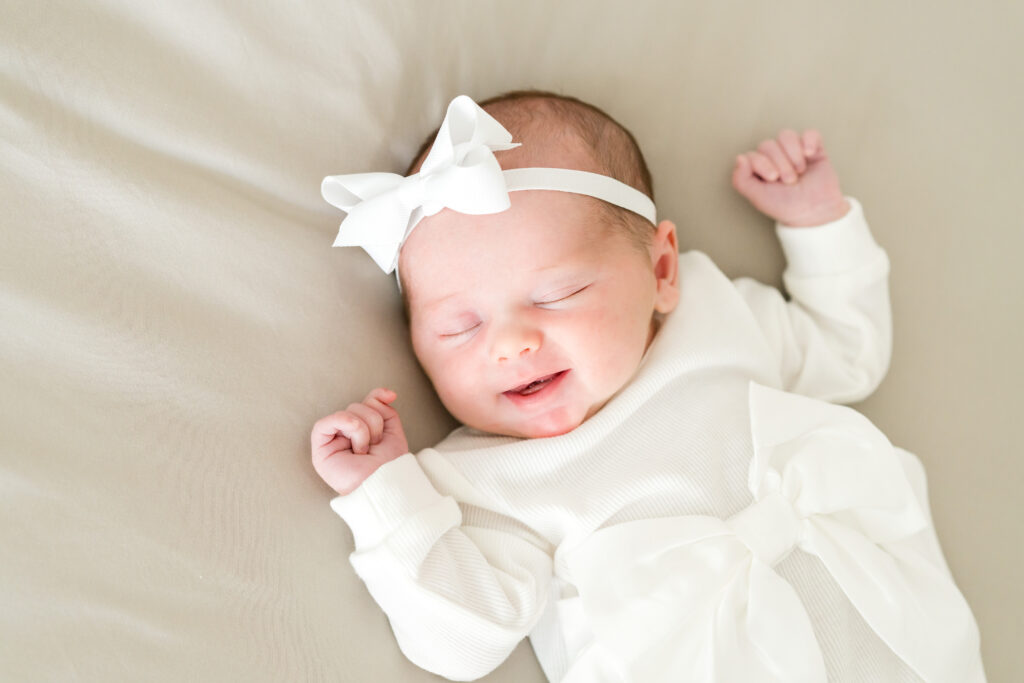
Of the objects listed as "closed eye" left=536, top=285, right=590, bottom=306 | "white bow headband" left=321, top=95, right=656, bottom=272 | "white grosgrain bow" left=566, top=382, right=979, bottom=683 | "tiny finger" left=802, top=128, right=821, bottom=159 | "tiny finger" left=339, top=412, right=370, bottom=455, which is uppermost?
"white bow headband" left=321, top=95, right=656, bottom=272

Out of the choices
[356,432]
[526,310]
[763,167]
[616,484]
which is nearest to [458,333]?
[526,310]

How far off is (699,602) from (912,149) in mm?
1036

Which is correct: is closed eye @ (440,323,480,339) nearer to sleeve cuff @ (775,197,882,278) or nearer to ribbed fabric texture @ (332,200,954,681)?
ribbed fabric texture @ (332,200,954,681)

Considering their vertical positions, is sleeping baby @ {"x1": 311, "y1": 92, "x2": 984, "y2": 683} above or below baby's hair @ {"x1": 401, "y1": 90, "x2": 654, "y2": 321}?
below

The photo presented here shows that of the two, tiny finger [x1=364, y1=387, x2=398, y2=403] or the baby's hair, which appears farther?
the baby's hair

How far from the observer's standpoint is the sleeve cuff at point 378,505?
1.14 m

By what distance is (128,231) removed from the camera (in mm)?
1098

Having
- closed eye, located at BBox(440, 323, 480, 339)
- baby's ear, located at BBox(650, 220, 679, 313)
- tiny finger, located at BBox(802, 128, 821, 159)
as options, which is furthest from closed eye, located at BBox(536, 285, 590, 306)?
tiny finger, located at BBox(802, 128, 821, 159)

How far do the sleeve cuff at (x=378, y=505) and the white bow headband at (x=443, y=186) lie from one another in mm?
352

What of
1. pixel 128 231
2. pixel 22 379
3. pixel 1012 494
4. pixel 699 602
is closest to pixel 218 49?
pixel 128 231

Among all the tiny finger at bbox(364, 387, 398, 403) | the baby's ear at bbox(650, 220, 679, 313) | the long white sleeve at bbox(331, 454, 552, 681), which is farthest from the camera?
the baby's ear at bbox(650, 220, 679, 313)

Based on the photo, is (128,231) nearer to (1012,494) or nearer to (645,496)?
(645,496)

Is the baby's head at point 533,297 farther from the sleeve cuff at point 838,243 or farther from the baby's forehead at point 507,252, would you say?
the sleeve cuff at point 838,243

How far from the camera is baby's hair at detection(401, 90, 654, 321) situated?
4.48ft
